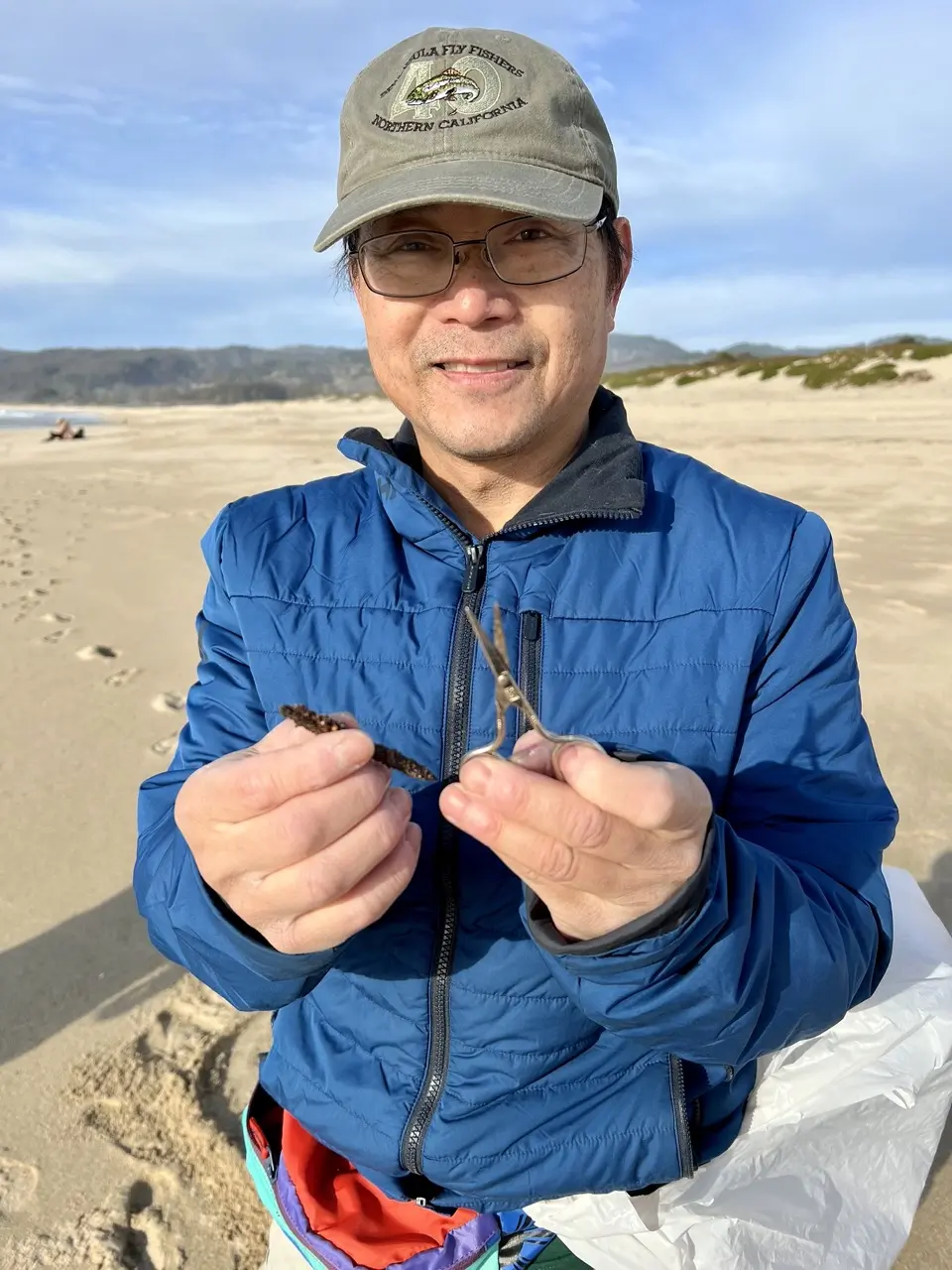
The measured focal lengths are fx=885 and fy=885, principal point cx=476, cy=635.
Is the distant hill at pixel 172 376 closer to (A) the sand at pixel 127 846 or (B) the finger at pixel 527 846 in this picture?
(A) the sand at pixel 127 846

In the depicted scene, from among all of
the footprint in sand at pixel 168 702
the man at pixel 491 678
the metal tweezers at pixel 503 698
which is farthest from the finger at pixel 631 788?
the footprint in sand at pixel 168 702

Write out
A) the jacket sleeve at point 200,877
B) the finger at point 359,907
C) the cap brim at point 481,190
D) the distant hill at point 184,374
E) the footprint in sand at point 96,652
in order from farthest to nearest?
the distant hill at point 184,374 < the footprint in sand at point 96,652 < the cap brim at point 481,190 < the jacket sleeve at point 200,877 < the finger at point 359,907

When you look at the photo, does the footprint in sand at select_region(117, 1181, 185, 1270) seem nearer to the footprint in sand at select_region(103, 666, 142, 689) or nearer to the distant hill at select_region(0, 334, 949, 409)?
the footprint in sand at select_region(103, 666, 142, 689)

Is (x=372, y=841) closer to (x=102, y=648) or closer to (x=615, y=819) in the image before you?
(x=615, y=819)

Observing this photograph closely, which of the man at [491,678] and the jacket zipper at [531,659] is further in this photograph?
the jacket zipper at [531,659]

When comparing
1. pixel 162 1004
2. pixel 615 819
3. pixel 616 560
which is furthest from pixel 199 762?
pixel 162 1004

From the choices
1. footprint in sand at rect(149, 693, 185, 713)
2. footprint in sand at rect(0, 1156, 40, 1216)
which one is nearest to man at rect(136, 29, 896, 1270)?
footprint in sand at rect(0, 1156, 40, 1216)

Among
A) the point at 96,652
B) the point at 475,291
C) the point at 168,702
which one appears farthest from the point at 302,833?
the point at 96,652
